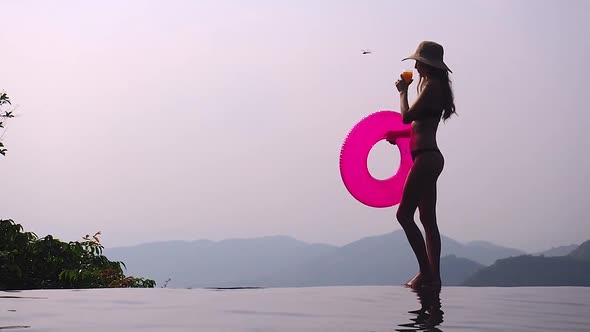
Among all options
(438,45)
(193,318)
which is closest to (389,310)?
(193,318)

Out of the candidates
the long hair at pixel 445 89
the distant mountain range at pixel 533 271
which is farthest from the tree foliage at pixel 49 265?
the distant mountain range at pixel 533 271

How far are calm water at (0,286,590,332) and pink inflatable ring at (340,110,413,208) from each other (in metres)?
1.05

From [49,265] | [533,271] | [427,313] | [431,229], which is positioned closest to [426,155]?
[431,229]

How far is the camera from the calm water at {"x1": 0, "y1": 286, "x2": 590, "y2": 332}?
4.36 meters

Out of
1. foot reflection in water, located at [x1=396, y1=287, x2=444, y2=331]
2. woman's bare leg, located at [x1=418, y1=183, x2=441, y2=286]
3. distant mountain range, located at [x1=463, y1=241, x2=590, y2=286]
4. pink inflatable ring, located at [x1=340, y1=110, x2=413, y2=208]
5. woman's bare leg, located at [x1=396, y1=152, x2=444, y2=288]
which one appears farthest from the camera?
distant mountain range, located at [x1=463, y1=241, x2=590, y2=286]

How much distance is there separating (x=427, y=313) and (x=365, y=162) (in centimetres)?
327

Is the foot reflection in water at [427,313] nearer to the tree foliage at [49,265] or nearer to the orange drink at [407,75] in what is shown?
the orange drink at [407,75]

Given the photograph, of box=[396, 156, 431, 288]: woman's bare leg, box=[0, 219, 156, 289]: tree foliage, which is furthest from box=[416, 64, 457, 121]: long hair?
box=[0, 219, 156, 289]: tree foliage

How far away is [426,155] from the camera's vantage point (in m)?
7.45

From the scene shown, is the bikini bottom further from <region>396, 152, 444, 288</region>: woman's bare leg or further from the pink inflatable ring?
the pink inflatable ring

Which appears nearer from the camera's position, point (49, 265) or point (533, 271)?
point (49, 265)

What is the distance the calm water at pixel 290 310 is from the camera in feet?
14.3

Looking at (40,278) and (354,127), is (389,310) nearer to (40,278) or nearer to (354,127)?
(354,127)

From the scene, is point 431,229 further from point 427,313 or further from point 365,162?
point 427,313
